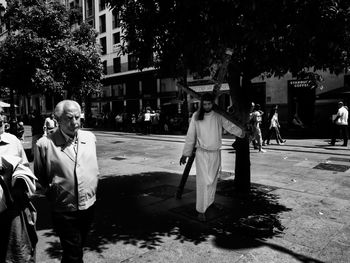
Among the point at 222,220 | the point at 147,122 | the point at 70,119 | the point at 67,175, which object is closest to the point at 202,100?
the point at 222,220

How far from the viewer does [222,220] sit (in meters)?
4.86

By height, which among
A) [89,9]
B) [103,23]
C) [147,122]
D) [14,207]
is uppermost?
[89,9]

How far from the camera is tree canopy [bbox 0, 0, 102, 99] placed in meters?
10.5

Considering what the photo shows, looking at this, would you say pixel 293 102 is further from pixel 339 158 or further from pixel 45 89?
pixel 45 89

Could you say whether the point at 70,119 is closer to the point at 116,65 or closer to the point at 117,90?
the point at 116,65

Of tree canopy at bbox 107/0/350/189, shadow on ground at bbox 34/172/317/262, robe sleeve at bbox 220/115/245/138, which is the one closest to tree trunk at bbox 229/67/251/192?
tree canopy at bbox 107/0/350/189

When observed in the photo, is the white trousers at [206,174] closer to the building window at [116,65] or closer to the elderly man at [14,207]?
the elderly man at [14,207]

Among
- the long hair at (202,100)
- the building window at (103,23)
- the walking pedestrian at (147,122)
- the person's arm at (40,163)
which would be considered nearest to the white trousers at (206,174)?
the long hair at (202,100)

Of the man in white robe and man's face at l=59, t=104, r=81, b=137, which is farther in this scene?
the man in white robe

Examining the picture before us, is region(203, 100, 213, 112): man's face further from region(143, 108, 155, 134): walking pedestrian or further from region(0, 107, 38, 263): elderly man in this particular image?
region(143, 108, 155, 134): walking pedestrian

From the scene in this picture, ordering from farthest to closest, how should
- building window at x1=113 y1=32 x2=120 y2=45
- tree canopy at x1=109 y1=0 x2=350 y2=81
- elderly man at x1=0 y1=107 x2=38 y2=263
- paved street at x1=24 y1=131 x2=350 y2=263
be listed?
building window at x1=113 y1=32 x2=120 y2=45 → tree canopy at x1=109 y1=0 x2=350 y2=81 → paved street at x1=24 y1=131 x2=350 y2=263 → elderly man at x1=0 y1=107 x2=38 y2=263

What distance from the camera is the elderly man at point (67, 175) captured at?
9.36 feet

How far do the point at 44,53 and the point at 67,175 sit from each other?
9.05m

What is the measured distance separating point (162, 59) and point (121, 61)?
32.2 metres
